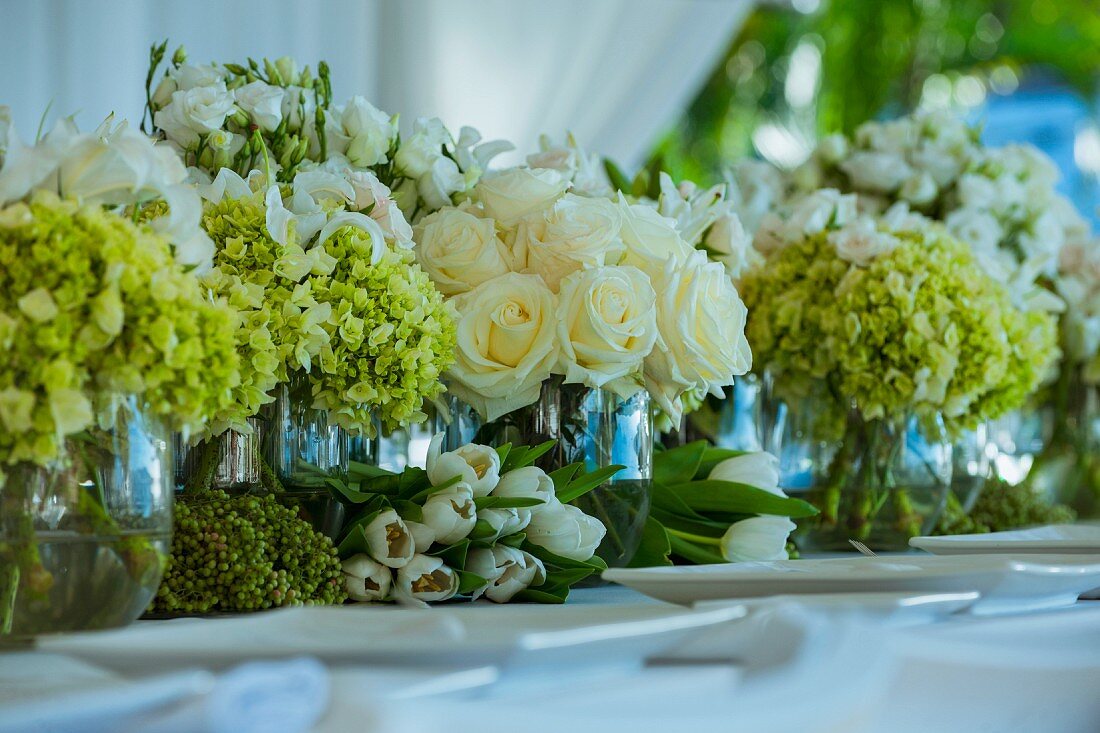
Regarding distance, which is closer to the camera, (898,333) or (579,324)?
(579,324)

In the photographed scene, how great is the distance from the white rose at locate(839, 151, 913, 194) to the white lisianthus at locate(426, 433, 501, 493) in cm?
104

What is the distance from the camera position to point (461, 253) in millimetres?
1005

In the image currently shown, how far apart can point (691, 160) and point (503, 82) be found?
112 inches

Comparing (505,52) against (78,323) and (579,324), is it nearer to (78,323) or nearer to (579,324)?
(579,324)

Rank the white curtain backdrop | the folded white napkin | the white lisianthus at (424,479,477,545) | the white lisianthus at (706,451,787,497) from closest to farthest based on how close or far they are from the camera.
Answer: the folded white napkin < the white lisianthus at (424,479,477,545) < the white lisianthus at (706,451,787,497) < the white curtain backdrop

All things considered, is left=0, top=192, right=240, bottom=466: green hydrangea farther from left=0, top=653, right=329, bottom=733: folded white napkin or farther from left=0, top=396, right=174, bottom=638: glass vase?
left=0, top=653, right=329, bottom=733: folded white napkin

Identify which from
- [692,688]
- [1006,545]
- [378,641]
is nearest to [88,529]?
[378,641]

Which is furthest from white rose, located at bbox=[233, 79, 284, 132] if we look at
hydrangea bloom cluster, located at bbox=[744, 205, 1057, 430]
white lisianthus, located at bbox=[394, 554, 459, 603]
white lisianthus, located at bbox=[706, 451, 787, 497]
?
hydrangea bloom cluster, located at bbox=[744, 205, 1057, 430]

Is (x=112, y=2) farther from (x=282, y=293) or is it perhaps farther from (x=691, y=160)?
(x=691, y=160)

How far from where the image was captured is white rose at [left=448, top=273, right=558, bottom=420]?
0.96 meters

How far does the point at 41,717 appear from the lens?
439 mm

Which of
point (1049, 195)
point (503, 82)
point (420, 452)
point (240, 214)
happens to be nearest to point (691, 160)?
point (503, 82)

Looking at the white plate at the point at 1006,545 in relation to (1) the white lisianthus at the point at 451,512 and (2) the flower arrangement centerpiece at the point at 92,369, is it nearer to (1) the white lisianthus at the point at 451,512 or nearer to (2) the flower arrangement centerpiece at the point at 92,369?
(1) the white lisianthus at the point at 451,512

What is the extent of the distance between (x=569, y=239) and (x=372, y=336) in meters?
0.20
